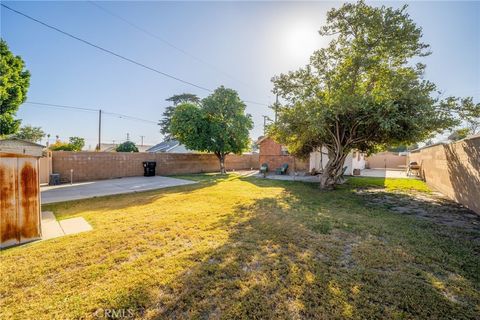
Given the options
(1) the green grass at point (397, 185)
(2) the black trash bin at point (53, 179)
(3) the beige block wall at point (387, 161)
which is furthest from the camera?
(3) the beige block wall at point (387, 161)

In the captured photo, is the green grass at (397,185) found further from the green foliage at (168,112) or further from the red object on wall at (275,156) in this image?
the green foliage at (168,112)

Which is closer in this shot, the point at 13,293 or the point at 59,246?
the point at 13,293

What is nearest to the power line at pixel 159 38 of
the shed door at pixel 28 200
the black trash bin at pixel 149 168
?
the black trash bin at pixel 149 168

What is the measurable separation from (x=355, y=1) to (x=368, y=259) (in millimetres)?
10015

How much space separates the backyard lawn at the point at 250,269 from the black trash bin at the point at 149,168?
32.4 ft

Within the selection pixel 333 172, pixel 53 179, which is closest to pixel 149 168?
pixel 53 179

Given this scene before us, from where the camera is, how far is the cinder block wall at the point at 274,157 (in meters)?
17.3

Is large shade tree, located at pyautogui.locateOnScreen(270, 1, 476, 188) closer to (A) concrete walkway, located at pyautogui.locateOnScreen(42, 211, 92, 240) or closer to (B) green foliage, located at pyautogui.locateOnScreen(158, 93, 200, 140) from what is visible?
(A) concrete walkway, located at pyautogui.locateOnScreen(42, 211, 92, 240)

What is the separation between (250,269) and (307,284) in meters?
0.74

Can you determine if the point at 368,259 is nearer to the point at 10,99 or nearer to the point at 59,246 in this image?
the point at 59,246

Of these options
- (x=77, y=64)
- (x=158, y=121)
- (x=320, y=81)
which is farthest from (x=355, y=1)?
(x=158, y=121)

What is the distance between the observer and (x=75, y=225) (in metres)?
4.43

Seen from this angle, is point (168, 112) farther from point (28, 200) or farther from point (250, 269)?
point (250, 269)

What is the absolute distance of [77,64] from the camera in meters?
10.3
